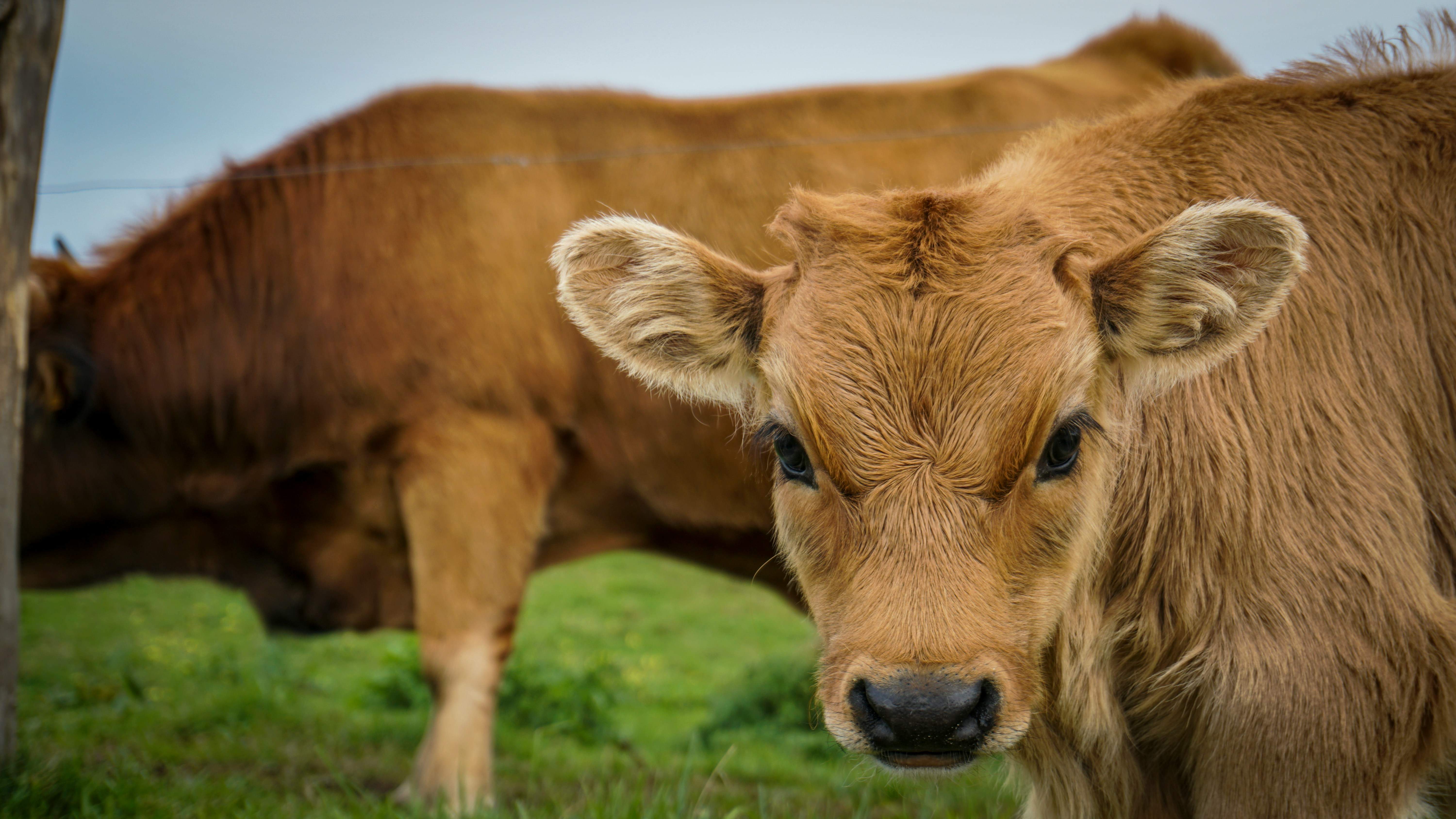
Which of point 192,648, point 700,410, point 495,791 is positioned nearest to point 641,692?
point 495,791

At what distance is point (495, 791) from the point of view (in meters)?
5.18

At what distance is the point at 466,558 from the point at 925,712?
3262 mm

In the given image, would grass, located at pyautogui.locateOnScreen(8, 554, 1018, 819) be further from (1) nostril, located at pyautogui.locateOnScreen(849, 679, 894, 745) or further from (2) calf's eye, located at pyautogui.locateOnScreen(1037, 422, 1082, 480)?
(2) calf's eye, located at pyautogui.locateOnScreen(1037, 422, 1082, 480)

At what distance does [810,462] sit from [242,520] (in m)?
4.35

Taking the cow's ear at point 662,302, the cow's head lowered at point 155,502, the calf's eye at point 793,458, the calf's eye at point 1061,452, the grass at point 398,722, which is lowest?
the grass at point 398,722

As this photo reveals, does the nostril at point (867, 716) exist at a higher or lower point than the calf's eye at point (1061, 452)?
lower

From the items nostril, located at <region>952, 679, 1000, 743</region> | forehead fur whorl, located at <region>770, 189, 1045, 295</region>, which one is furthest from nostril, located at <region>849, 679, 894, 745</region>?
forehead fur whorl, located at <region>770, 189, 1045, 295</region>

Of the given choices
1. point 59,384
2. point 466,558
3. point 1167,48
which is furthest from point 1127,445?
point 59,384

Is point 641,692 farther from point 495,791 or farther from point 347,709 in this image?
point 495,791

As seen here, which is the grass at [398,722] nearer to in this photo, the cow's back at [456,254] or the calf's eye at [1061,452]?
the calf's eye at [1061,452]

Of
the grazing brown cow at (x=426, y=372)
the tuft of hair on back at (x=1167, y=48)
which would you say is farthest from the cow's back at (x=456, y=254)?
the tuft of hair on back at (x=1167, y=48)

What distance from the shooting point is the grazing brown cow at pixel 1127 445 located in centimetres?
246

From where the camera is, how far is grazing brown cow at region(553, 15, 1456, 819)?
2465 mm

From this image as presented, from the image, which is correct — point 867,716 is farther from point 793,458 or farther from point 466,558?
point 466,558
